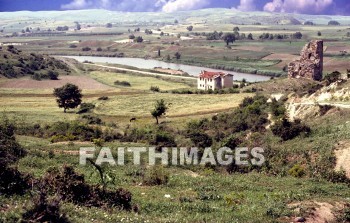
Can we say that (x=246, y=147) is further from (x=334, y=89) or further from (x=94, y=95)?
(x=94, y=95)

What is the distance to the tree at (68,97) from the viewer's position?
5912cm

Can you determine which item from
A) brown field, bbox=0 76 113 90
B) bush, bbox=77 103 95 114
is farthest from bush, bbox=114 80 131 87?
bush, bbox=77 103 95 114

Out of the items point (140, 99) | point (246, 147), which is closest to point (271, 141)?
point (246, 147)

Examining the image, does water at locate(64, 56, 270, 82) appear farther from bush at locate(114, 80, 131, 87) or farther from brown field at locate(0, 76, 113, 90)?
brown field at locate(0, 76, 113, 90)

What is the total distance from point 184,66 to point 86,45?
6654 cm

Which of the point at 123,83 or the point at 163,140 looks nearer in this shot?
the point at 163,140

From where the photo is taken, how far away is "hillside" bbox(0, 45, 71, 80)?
298 feet

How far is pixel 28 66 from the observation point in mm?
97625

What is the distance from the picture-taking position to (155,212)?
14945 mm

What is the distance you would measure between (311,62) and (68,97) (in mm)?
31859

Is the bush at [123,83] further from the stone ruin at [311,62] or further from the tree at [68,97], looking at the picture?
the stone ruin at [311,62]

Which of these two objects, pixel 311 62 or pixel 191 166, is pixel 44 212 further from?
pixel 311 62

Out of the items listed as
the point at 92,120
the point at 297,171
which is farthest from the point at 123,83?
the point at 297,171

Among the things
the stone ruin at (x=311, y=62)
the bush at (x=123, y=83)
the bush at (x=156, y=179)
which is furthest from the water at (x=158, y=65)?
the bush at (x=156, y=179)
